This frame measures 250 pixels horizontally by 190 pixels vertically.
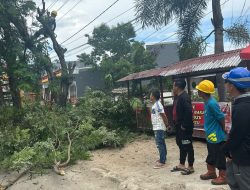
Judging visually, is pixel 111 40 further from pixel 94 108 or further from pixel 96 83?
pixel 94 108

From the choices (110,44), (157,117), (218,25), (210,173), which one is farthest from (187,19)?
(110,44)

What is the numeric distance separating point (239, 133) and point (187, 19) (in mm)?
12175

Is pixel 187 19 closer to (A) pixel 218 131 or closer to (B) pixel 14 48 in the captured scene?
(B) pixel 14 48

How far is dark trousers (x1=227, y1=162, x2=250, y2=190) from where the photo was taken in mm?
3562

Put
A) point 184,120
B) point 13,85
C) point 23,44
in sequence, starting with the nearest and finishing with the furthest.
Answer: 1. point 184,120
2. point 13,85
3. point 23,44

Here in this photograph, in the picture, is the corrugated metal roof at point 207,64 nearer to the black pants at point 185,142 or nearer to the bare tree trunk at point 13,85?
the black pants at point 185,142

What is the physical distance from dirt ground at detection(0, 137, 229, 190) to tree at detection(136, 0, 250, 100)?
5473 mm

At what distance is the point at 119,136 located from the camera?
12062 millimetres

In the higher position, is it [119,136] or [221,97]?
[221,97]

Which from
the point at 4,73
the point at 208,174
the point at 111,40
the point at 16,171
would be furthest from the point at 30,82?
the point at 111,40

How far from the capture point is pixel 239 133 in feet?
11.5

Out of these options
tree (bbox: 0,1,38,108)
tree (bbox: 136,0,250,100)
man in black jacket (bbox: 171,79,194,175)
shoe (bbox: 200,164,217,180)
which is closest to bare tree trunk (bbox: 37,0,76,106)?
tree (bbox: 0,1,38,108)

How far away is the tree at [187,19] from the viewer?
46.9 ft

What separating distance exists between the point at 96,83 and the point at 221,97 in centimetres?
2671
